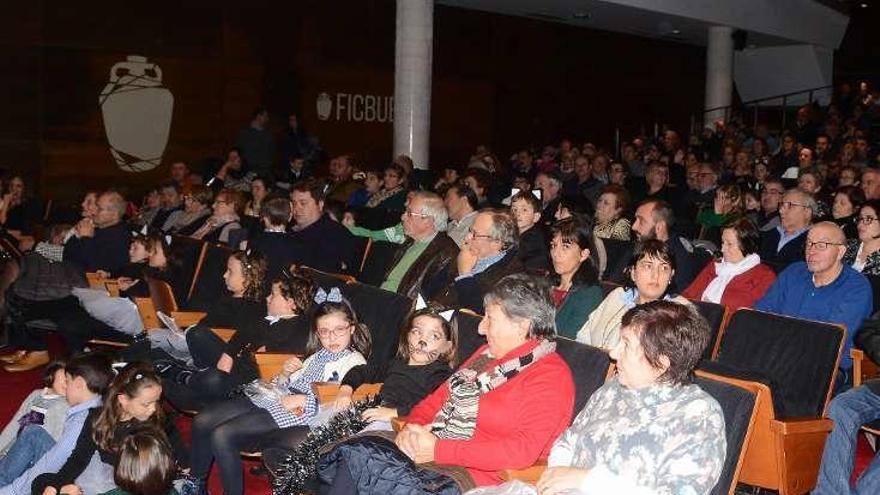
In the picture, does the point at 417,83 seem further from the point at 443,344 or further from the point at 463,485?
the point at 463,485

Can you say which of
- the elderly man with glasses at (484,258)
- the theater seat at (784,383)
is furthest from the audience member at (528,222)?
the theater seat at (784,383)

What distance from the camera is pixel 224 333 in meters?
5.20

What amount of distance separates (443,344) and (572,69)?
1424cm

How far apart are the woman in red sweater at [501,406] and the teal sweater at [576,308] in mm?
1154

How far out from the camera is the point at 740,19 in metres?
16.8

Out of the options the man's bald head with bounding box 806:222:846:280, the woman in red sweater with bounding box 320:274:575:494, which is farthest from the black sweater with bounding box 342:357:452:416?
the man's bald head with bounding box 806:222:846:280

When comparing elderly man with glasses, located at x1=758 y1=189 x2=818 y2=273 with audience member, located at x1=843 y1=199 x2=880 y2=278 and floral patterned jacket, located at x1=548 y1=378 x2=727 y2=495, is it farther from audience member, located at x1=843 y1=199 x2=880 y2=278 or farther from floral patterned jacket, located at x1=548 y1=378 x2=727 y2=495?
floral patterned jacket, located at x1=548 y1=378 x2=727 y2=495

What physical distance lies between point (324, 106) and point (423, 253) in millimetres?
8470

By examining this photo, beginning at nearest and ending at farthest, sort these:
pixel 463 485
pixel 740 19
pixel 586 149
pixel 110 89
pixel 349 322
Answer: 1. pixel 463 485
2. pixel 349 322
3. pixel 110 89
4. pixel 586 149
5. pixel 740 19

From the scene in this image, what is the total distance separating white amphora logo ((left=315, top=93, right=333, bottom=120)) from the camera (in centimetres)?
1384

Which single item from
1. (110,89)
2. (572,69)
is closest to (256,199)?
(110,89)

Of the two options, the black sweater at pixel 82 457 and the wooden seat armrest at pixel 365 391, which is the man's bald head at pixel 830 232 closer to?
the wooden seat armrest at pixel 365 391

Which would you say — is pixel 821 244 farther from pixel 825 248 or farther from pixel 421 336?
pixel 421 336

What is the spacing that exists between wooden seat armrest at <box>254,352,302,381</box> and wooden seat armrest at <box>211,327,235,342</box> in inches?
22.0
